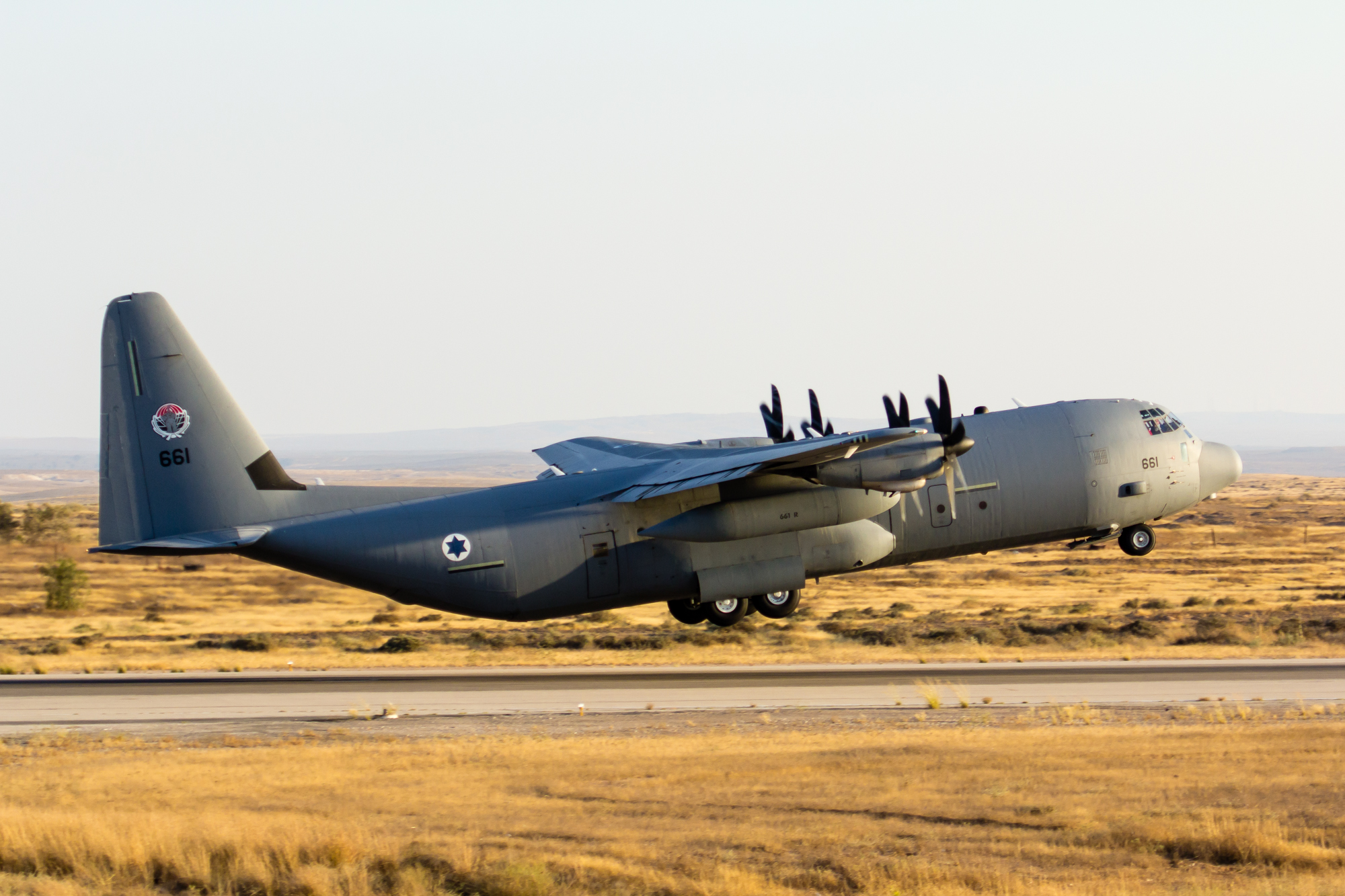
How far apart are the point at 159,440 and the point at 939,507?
1899 cm

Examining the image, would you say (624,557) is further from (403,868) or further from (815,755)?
(403,868)

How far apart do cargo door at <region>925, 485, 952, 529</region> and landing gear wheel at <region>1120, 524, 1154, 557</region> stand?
5825mm

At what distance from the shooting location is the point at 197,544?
2895cm

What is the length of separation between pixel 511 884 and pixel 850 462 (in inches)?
504

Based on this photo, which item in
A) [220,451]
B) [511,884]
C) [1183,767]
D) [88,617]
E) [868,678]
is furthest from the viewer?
[88,617]

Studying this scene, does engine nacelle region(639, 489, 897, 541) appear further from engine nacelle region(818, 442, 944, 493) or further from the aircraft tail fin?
the aircraft tail fin

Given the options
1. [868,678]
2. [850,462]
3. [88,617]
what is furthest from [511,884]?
[88,617]

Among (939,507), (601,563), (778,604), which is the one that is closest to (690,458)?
(601,563)

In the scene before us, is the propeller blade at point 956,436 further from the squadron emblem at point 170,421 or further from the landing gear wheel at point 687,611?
the squadron emblem at point 170,421

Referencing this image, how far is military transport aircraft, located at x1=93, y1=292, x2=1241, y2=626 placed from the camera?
2995cm

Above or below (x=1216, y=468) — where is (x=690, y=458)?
above

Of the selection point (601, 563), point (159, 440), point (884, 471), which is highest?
point (159, 440)

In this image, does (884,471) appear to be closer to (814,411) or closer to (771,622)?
(814,411)

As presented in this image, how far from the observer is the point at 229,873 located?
20.4 meters
